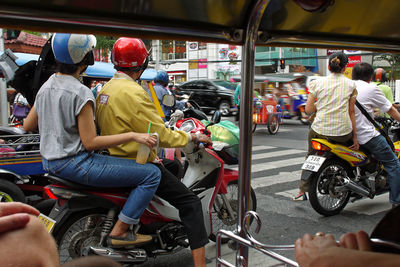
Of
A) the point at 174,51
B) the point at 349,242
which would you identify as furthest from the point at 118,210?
the point at 174,51

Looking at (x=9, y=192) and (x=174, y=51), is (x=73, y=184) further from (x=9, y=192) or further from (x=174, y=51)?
(x=174, y=51)

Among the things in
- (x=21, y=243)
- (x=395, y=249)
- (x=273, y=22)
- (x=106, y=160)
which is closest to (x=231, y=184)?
(x=106, y=160)

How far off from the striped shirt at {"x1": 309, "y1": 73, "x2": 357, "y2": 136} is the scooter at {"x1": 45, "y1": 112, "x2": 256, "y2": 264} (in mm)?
1546

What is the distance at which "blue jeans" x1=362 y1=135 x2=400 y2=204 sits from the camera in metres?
4.57

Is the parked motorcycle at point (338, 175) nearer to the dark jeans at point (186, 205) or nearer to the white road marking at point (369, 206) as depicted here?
the white road marking at point (369, 206)

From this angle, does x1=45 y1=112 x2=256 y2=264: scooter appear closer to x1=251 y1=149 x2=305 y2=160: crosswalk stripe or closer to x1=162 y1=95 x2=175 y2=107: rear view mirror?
x1=162 y1=95 x2=175 y2=107: rear view mirror

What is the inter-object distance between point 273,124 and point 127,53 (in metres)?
11.0

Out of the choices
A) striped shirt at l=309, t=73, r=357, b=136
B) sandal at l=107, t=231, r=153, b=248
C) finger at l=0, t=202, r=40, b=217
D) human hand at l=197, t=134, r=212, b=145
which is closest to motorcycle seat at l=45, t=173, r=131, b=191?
sandal at l=107, t=231, r=153, b=248

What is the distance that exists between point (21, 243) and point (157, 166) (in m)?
2.20

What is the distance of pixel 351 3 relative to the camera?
70.3 inches

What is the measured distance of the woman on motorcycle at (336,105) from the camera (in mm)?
4504

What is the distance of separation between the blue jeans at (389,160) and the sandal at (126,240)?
9.45 feet

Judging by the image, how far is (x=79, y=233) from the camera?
2.91 meters

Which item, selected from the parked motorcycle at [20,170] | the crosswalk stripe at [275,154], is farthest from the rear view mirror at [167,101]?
the crosswalk stripe at [275,154]
